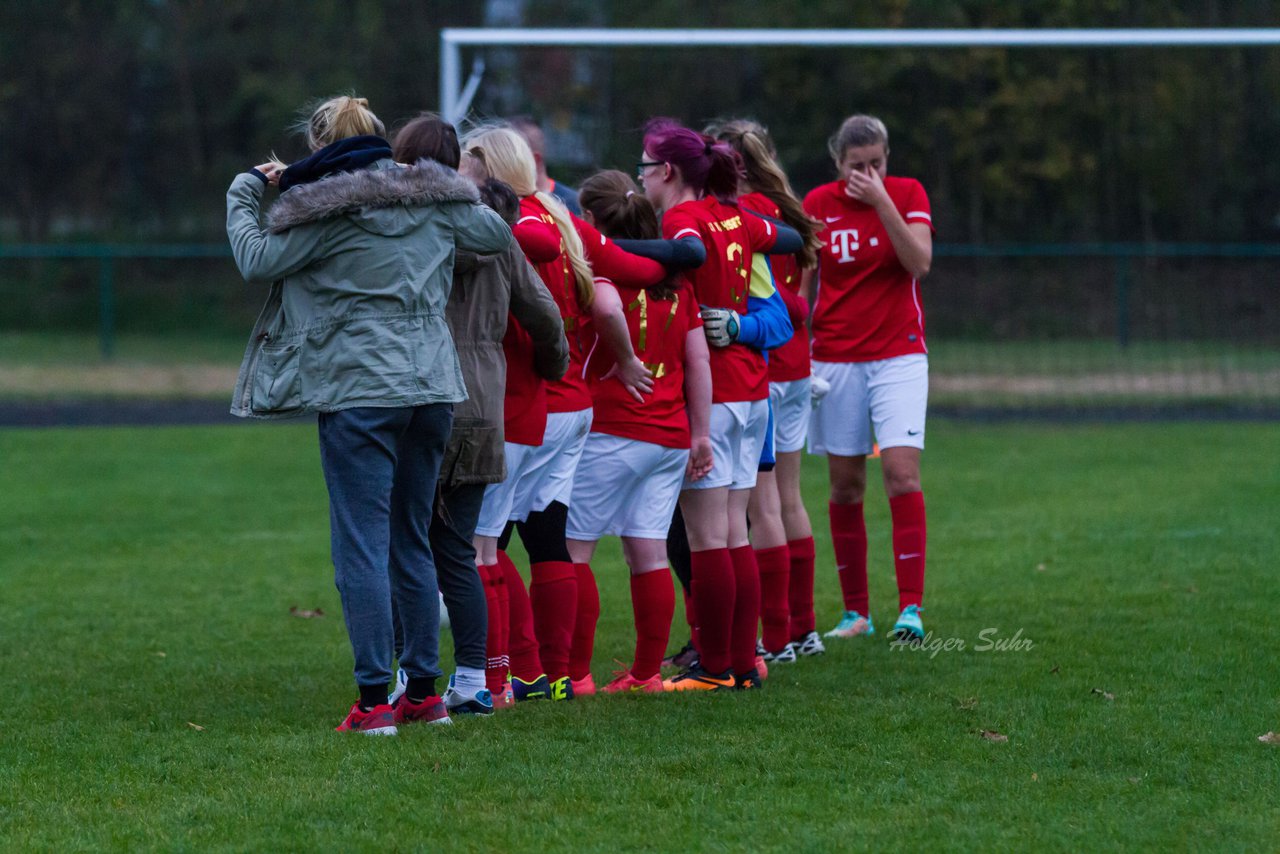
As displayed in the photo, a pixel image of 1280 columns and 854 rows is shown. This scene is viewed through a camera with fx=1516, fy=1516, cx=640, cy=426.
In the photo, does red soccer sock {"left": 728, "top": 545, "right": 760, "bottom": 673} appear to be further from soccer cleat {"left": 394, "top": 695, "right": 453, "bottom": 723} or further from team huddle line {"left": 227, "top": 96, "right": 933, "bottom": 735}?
soccer cleat {"left": 394, "top": 695, "right": 453, "bottom": 723}

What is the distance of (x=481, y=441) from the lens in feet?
14.5

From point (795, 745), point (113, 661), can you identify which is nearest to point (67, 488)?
→ point (113, 661)

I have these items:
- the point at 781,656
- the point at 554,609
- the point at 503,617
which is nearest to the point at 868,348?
the point at 781,656

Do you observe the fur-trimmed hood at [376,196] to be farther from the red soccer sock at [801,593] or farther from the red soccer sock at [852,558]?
the red soccer sock at [852,558]

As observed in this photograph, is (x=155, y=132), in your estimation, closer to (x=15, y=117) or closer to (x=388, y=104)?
(x=15, y=117)

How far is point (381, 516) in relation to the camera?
416cm

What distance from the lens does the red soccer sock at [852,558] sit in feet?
20.3

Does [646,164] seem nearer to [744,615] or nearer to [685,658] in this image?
[744,615]

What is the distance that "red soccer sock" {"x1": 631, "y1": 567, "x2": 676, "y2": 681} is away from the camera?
4938 millimetres

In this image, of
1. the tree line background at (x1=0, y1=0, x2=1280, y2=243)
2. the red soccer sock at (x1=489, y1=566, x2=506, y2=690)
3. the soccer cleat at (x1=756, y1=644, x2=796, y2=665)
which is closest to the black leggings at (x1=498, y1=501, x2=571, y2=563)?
the red soccer sock at (x1=489, y1=566, x2=506, y2=690)

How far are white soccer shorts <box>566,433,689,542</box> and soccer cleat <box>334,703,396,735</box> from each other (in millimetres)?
984

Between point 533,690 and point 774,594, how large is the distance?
43.9 inches

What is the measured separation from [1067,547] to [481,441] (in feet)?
14.3

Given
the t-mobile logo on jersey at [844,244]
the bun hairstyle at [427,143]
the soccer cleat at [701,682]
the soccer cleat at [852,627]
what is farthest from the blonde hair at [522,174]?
the soccer cleat at [852,627]
